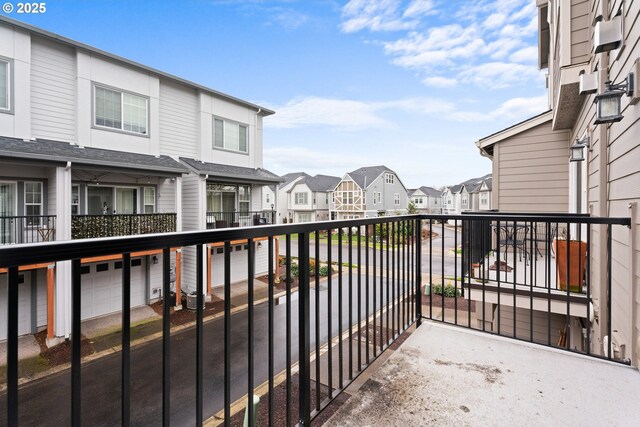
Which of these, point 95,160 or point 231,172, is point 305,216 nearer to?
point 231,172

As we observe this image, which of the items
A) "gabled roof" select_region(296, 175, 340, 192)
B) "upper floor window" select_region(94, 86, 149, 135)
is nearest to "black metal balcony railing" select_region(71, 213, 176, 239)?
"upper floor window" select_region(94, 86, 149, 135)

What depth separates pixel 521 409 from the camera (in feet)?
5.08

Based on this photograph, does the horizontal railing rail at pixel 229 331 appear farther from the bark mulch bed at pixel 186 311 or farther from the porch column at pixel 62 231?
the bark mulch bed at pixel 186 311

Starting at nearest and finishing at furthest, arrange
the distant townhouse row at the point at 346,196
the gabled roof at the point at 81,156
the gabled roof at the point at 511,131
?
the gabled roof at the point at 81,156, the gabled roof at the point at 511,131, the distant townhouse row at the point at 346,196

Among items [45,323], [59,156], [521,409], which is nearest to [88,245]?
[521,409]

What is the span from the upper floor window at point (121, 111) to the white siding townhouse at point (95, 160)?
1.0 inches

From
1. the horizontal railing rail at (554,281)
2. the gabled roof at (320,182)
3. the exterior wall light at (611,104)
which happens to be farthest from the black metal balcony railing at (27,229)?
the gabled roof at (320,182)

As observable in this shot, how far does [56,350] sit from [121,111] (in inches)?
232

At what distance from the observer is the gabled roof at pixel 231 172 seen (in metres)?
9.63

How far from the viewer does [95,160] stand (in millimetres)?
6969

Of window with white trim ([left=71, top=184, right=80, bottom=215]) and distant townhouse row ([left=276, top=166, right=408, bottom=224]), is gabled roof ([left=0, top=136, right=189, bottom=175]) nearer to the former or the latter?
window with white trim ([left=71, top=184, right=80, bottom=215])

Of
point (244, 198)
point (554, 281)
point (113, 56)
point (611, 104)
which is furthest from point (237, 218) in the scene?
point (611, 104)

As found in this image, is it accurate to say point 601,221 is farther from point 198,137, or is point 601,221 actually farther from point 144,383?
point 198,137

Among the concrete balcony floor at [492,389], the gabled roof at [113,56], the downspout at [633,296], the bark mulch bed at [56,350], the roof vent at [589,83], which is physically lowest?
the bark mulch bed at [56,350]
